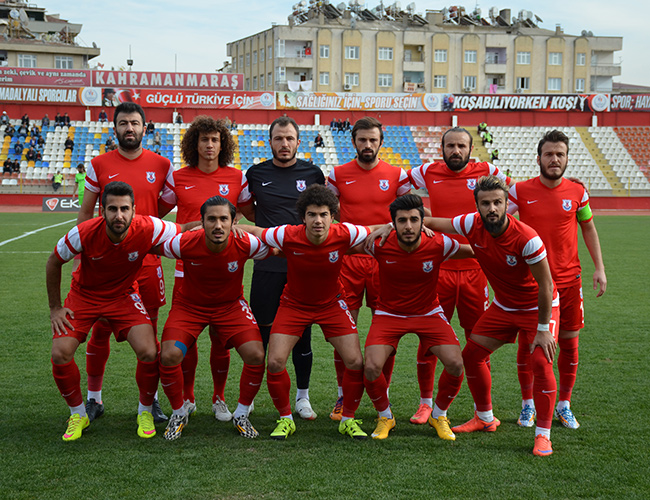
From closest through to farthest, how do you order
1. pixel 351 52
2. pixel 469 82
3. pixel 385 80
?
pixel 351 52, pixel 385 80, pixel 469 82

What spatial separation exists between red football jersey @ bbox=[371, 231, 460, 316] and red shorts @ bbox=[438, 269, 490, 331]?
231 millimetres

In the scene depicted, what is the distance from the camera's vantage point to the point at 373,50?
6103cm

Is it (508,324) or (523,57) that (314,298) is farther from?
(523,57)

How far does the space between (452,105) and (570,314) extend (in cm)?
3421

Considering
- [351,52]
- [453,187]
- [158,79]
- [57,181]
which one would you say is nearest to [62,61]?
[351,52]

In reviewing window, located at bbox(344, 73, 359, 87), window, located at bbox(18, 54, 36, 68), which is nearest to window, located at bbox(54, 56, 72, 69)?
window, located at bbox(18, 54, 36, 68)

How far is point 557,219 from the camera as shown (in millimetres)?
4832

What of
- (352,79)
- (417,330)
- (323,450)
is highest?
(352,79)

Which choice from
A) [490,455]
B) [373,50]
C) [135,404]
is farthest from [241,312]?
[373,50]

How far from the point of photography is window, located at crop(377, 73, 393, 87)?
61500mm

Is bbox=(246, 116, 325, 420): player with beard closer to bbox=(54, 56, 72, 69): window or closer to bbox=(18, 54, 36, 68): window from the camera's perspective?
bbox=(18, 54, 36, 68): window

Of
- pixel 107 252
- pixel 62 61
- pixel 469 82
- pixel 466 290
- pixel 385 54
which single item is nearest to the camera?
pixel 107 252

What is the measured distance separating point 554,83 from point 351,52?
2115 cm

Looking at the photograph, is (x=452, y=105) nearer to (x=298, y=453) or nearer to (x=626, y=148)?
(x=626, y=148)
